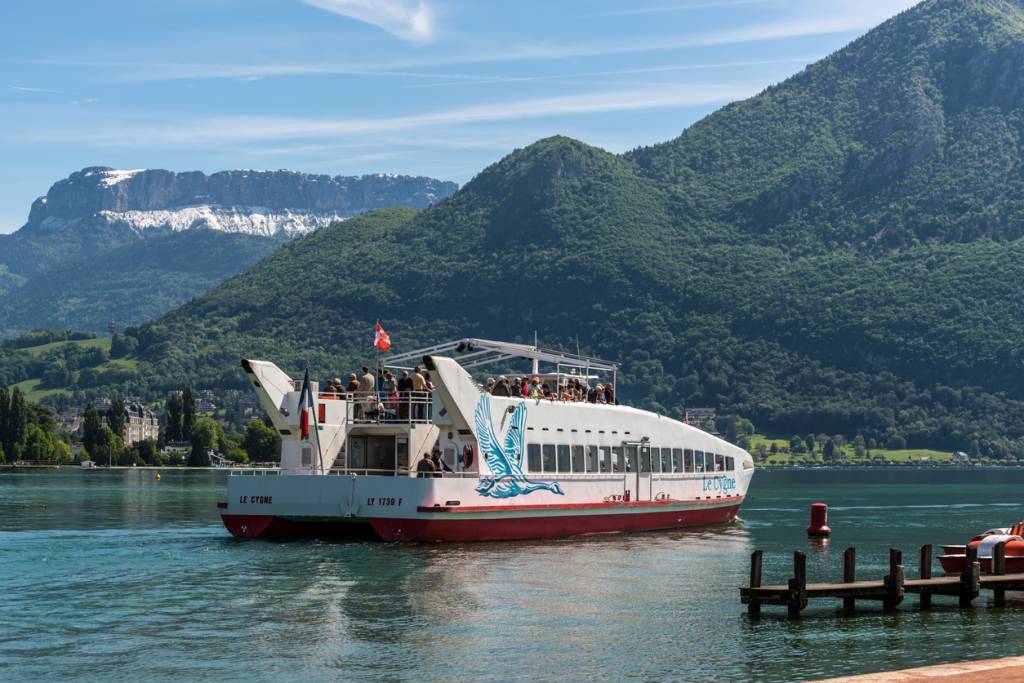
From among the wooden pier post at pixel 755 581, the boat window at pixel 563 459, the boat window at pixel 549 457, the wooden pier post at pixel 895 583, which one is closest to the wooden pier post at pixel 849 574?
the wooden pier post at pixel 895 583

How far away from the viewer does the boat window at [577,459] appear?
55406mm

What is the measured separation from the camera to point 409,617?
35031mm

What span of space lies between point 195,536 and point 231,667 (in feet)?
90.9

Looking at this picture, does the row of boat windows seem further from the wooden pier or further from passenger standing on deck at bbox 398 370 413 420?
the wooden pier

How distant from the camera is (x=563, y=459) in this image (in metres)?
54.8

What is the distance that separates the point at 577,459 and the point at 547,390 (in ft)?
10.2

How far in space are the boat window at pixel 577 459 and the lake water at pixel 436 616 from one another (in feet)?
9.36

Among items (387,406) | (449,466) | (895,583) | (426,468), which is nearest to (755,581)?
(895,583)

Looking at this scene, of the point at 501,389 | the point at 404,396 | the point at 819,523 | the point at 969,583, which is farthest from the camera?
the point at 819,523

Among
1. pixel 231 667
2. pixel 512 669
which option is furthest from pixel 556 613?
pixel 231 667

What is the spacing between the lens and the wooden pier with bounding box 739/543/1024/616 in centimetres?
3475

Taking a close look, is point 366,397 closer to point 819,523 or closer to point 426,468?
point 426,468

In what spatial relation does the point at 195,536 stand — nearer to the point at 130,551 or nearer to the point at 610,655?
the point at 130,551

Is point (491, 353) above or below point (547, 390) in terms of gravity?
above
